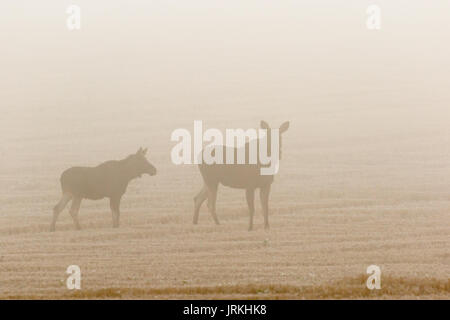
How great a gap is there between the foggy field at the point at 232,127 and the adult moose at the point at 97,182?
487mm

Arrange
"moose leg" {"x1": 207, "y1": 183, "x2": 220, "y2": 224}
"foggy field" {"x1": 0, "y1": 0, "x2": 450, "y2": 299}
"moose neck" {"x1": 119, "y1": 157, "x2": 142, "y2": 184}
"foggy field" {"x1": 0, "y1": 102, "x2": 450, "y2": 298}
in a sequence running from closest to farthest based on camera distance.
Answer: "foggy field" {"x1": 0, "y1": 102, "x2": 450, "y2": 298}, "foggy field" {"x1": 0, "y1": 0, "x2": 450, "y2": 299}, "moose leg" {"x1": 207, "y1": 183, "x2": 220, "y2": 224}, "moose neck" {"x1": 119, "y1": 157, "x2": 142, "y2": 184}

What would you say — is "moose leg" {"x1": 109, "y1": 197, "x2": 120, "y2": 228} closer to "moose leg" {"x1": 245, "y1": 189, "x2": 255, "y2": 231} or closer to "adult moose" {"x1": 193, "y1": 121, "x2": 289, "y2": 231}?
"adult moose" {"x1": 193, "y1": 121, "x2": 289, "y2": 231}

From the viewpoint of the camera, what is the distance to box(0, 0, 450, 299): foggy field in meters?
13.1

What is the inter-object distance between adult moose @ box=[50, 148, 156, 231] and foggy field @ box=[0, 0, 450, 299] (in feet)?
1.60

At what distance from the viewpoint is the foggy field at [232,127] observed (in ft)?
43.0

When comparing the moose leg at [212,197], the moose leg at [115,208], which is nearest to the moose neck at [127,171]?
the moose leg at [115,208]

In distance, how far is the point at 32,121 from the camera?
38.1m

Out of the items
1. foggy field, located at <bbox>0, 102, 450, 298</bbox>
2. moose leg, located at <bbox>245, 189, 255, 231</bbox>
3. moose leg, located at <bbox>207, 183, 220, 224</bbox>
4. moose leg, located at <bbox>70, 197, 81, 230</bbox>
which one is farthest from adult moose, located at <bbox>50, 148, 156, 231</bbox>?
moose leg, located at <bbox>245, 189, 255, 231</bbox>

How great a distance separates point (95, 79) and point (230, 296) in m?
37.7

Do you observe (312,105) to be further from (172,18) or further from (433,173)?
(172,18)

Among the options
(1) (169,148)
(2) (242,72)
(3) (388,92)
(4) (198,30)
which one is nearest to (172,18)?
(4) (198,30)

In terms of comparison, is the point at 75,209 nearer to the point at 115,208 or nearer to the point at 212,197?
the point at 115,208

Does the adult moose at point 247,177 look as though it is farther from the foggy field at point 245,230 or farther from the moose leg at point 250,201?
the foggy field at point 245,230

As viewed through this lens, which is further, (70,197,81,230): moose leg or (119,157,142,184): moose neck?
(119,157,142,184): moose neck
